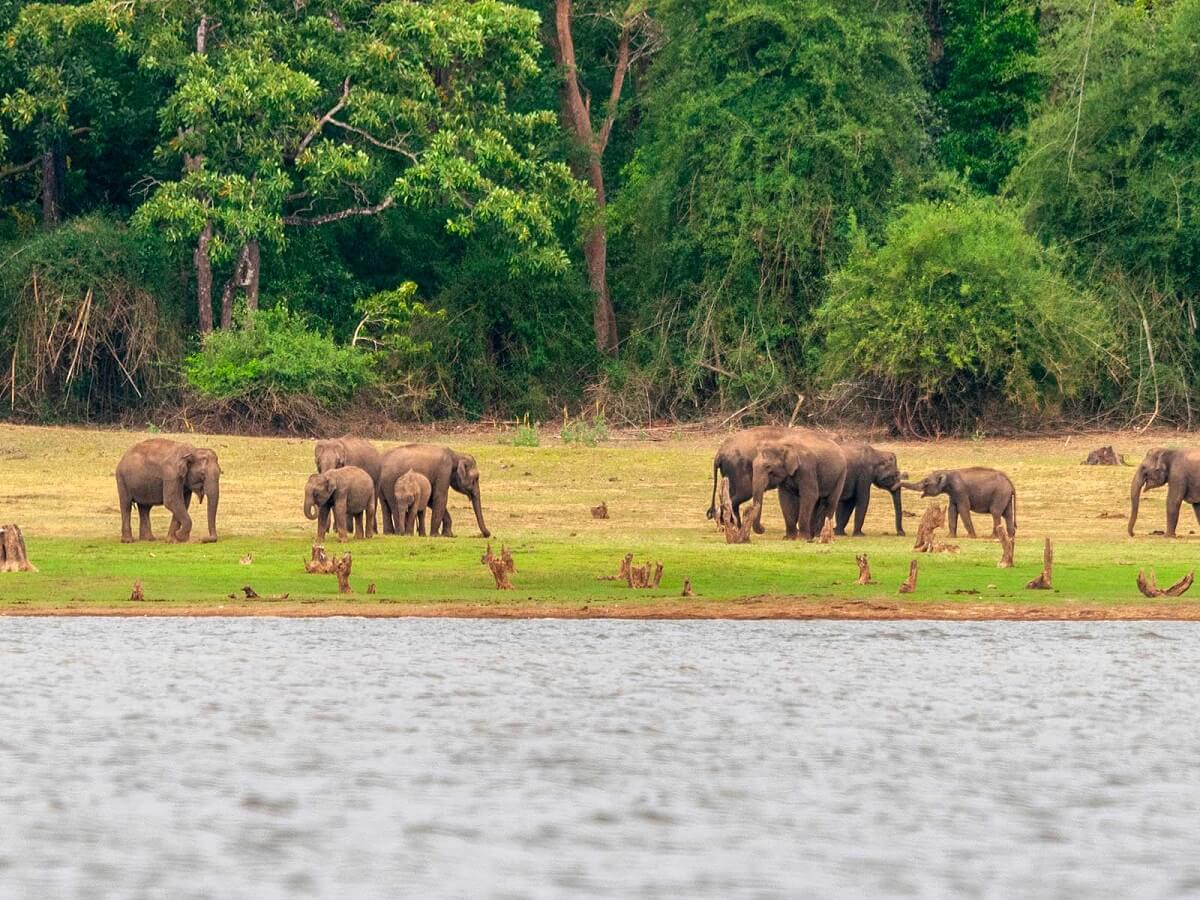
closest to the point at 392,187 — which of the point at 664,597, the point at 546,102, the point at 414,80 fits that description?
the point at 414,80

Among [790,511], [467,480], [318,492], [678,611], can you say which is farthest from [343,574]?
[790,511]

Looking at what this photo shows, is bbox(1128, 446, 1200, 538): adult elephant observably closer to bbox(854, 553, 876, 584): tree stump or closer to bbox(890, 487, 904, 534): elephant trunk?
bbox(890, 487, 904, 534): elephant trunk

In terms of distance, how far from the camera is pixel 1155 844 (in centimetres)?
1327

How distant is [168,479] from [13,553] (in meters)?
2.53

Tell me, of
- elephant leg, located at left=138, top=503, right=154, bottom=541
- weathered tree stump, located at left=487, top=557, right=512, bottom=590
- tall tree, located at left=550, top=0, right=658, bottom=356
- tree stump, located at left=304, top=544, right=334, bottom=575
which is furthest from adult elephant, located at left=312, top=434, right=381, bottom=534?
tall tree, located at left=550, top=0, right=658, bottom=356

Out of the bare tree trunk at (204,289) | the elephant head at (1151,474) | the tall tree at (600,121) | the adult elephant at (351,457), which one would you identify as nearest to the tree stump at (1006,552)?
the elephant head at (1151,474)

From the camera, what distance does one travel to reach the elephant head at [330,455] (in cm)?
2891

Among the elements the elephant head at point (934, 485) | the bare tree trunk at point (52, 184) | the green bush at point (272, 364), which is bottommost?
the elephant head at point (934, 485)

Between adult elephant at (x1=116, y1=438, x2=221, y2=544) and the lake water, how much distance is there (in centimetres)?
400

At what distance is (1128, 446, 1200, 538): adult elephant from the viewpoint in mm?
28344

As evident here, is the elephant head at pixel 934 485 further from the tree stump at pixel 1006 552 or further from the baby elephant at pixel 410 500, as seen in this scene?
the baby elephant at pixel 410 500

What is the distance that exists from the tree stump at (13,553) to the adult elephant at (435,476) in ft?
16.7

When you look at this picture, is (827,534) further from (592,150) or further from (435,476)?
(592,150)

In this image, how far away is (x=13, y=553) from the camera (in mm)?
24953
